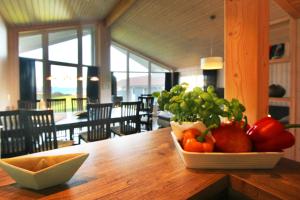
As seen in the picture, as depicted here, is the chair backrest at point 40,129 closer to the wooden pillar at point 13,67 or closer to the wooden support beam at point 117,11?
the wooden pillar at point 13,67

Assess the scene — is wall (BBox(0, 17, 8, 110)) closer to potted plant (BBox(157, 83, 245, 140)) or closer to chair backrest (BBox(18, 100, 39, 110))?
chair backrest (BBox(18, 100, 39, 110))

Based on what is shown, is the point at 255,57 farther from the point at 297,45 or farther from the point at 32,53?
the point at 32,53

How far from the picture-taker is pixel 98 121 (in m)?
3.27

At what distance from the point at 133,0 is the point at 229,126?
209 inches

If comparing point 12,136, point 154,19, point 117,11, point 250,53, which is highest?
point 117,11

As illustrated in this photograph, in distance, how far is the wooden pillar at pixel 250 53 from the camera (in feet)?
3.79

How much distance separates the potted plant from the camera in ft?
2.94

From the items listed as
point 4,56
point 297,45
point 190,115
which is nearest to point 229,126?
point 190,115

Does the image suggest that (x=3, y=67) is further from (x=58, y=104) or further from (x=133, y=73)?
(x=133, y=73)

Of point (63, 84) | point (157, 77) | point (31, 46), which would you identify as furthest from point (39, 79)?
point (157, 77)

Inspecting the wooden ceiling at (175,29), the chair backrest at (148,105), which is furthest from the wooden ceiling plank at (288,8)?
the chair backrest at (148,105)

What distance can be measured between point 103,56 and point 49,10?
263 cm

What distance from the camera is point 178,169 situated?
0.85 m

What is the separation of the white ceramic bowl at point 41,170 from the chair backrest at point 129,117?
296cm
